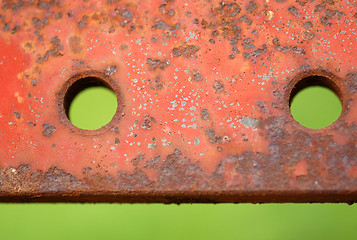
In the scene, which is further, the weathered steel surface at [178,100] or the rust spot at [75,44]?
the rust spot at [75,44]

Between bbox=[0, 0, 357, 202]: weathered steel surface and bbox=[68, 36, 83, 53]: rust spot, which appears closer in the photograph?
bbox=[0, 0, 357, 202]: weathered steel surface

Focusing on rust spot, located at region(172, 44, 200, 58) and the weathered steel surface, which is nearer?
the weathered steel surface

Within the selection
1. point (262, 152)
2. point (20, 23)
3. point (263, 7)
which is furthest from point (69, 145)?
point (263, 7)

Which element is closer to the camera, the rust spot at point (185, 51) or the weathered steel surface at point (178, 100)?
the weathered steel surface at point (178, 100)

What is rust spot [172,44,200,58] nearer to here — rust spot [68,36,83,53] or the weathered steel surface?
→ the weathered steel surface

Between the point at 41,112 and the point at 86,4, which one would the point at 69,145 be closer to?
the point at 41,112

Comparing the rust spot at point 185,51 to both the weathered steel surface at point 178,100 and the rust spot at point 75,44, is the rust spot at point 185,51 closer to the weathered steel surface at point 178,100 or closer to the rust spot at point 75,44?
the weathered steel surface at point 178,100

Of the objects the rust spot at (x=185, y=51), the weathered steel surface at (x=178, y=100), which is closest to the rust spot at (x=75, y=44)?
the weathered steel surface at (x=178, y=100)

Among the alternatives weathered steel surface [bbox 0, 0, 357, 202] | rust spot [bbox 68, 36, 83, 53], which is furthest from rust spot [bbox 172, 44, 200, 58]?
rust spot [bbox 68, 36, 83, 53]
